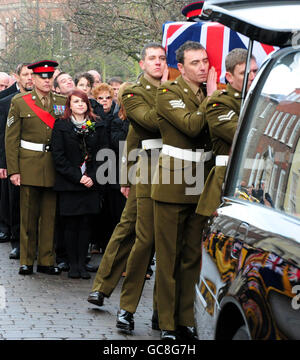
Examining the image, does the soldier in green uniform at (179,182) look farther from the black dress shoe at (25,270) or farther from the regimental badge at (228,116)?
the black dress shoe at (25,270)

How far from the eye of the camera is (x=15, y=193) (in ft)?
37.9

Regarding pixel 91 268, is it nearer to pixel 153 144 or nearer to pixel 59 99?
pixel 59 99

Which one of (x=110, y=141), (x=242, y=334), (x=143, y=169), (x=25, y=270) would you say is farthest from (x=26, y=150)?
(x=242, y=334)

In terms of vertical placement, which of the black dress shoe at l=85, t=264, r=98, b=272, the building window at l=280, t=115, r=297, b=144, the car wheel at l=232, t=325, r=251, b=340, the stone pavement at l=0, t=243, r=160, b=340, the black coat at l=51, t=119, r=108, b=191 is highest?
the building window at l=280, t=115, r=297, b=144

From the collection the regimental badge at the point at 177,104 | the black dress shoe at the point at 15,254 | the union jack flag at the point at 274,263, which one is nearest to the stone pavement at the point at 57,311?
the black dress shoe at the point at 15,254

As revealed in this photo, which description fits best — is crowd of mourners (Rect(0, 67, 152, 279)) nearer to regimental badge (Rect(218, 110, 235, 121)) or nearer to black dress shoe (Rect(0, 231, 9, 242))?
black dress shoe (Rect(0, 231, 9, 242))

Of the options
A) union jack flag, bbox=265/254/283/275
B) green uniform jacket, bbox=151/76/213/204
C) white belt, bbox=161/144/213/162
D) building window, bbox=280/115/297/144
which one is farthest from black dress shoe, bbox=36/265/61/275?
union jack flag, bbox=265/254/283/275

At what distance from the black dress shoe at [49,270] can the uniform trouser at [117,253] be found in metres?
2.14

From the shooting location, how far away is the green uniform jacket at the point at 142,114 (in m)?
7.04

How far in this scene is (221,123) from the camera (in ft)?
19.3

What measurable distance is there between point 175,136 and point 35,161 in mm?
3584

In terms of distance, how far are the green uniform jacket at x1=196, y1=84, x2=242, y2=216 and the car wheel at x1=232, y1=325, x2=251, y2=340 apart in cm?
220

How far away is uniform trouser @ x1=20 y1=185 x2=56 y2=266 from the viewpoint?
32.5 ft

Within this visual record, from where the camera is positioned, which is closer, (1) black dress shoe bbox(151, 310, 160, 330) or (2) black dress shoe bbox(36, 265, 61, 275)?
(1) black dress shoe bbox(151, 310, 160, 330)
